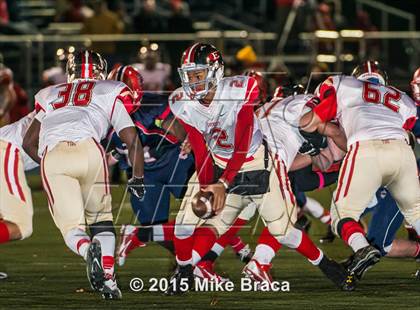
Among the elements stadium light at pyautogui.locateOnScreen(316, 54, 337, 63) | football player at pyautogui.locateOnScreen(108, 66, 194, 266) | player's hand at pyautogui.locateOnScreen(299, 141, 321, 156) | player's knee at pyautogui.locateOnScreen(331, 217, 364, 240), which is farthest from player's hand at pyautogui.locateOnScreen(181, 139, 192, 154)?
stadium light at pyautogui.locateOnScreen(316, 54, 337, 63)

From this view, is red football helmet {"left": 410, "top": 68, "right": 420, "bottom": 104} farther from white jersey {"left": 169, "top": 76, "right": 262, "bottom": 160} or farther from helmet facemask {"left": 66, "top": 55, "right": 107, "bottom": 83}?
helmet facemask {"left": 66, "top": 55, "right": 107, "bottom": 83}

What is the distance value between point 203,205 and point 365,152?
1.09 meters

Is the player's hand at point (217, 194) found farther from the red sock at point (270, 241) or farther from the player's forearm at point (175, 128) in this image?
the player's forearm at point (175, 128)

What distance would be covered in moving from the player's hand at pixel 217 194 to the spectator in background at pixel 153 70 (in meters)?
7.99

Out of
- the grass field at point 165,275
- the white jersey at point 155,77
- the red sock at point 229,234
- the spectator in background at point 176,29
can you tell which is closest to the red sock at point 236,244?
the grass field at point 165,275

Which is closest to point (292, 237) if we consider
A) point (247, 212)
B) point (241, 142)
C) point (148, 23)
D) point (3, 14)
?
point (241, 142)

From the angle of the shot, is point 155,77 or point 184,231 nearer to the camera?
point 184,231

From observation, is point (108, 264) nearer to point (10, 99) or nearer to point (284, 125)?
point (284, 125)

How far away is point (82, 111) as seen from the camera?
29.5 ft

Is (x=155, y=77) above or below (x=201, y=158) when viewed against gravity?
below

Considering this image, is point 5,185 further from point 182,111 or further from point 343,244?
point 343,244

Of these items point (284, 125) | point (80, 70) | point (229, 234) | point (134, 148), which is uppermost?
point (80, 70)

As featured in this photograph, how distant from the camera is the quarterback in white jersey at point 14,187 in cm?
946

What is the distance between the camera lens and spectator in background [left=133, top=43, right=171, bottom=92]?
16750 millimetres
